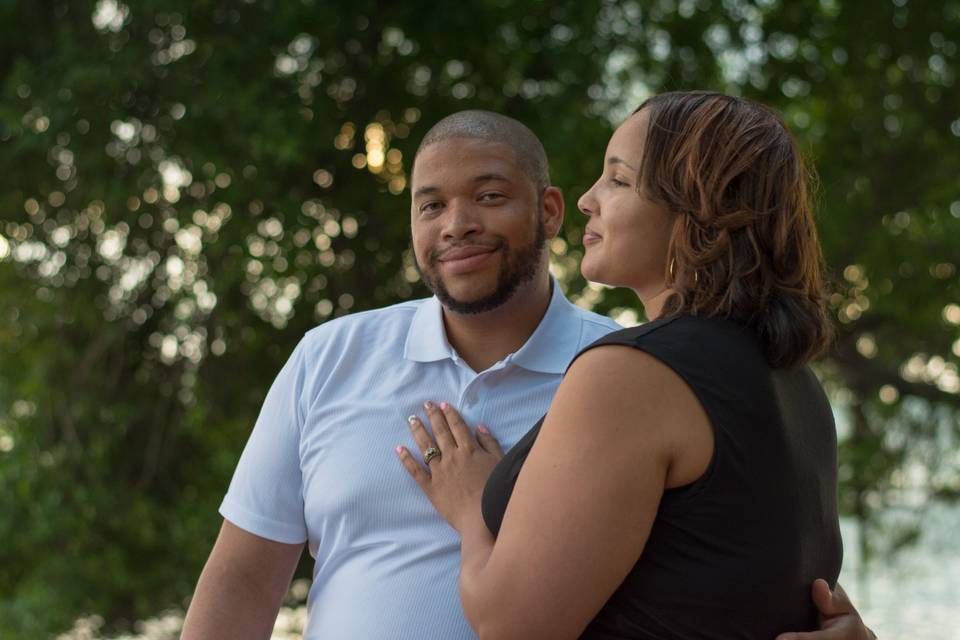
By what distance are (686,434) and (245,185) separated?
11.9ft

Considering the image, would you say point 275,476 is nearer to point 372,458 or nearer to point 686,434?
point 372,458

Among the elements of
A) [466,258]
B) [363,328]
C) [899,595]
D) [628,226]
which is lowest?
[899,595]

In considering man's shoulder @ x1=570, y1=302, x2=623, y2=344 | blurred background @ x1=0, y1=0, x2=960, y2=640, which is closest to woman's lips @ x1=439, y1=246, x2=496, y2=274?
man's shoulder @ x1=570, y1=302, x2=623, y2=344

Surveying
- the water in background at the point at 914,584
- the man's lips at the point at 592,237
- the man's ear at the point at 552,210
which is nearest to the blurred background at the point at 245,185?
the water in background at the point at 914,584

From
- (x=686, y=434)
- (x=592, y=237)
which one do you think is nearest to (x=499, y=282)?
(x=592, y=237)

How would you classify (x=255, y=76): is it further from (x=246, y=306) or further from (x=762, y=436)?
(x=762, y=436)

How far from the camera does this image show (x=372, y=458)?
2184 mm

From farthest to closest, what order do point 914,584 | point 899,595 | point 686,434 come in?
point 914,584
point 899,595
point 686,434

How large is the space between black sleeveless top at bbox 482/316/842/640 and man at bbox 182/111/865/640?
598 mm

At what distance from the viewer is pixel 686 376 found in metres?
1.53

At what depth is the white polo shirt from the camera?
2129mm

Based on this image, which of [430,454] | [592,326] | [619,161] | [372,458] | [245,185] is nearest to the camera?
[619,161]

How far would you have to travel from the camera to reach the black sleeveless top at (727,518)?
60.8 inches

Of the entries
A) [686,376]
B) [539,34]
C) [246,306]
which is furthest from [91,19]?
[686,376]
